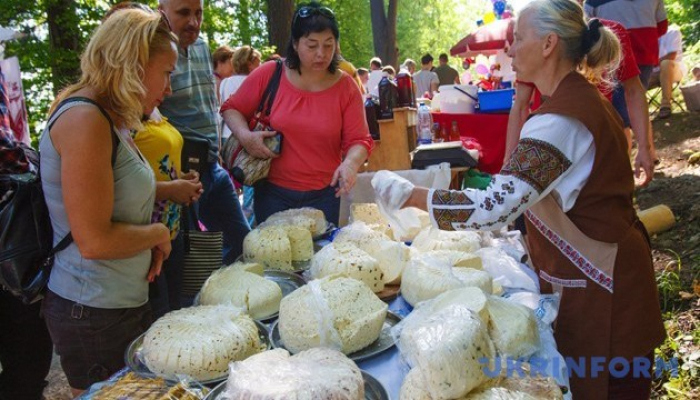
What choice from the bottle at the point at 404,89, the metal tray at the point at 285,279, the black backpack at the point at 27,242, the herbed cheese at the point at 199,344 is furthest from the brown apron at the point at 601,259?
the bottle at the point at 404,89

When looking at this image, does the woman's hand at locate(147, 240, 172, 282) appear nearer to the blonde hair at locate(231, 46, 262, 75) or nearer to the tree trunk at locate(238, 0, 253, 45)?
the blonde hair at locate(231, 46, 262, 75)

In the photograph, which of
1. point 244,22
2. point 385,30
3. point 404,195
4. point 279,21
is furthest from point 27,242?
point 385,30

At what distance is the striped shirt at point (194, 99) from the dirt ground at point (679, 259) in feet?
6.29

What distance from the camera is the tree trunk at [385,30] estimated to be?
1526cm

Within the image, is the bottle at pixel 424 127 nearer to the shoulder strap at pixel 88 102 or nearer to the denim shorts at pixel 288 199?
the denim shorts at pixel 288 199

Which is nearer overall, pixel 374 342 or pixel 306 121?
pixel 374 342

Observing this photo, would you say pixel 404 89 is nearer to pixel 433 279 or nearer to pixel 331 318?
pixel 433 279

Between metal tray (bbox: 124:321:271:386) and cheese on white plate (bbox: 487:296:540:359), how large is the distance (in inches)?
28.1

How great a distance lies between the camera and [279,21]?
23.8 ft

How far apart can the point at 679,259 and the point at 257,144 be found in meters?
3.63

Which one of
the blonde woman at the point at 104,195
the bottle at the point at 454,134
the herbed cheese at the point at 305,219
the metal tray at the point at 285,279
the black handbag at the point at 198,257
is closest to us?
the blonde woman at the point at 104,195

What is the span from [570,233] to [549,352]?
430 millimetres

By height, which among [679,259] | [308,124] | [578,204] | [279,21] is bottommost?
[679,259]

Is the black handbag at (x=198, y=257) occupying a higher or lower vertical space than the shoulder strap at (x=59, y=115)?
lower
